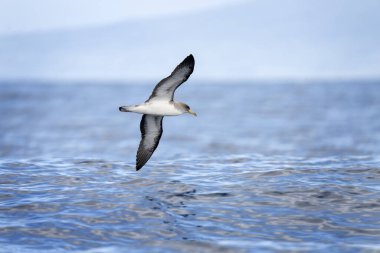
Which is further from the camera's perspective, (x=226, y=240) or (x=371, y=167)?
(x=371, y=167)

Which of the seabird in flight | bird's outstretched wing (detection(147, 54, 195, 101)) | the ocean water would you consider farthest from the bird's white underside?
the ocean water

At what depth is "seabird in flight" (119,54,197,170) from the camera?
16.0m

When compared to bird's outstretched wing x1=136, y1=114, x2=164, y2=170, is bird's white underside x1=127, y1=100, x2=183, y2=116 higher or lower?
higher

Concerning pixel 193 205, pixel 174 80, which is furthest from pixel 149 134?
pixel 193 205

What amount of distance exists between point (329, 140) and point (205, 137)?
389 inches

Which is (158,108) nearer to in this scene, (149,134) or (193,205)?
(149,134)

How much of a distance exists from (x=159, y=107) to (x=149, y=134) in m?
1.57

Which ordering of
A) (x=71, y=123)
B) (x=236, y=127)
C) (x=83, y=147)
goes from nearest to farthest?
(x=83, y=147)
(x=236, y=127)
(x=71, y=123)

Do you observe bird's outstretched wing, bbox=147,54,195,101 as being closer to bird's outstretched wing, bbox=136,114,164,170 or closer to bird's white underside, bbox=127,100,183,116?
bird's white underside, bbox=127,100,183,116

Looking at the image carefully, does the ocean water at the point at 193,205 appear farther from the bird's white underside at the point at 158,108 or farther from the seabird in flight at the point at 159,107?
the bird's white underside at the point at 158,108

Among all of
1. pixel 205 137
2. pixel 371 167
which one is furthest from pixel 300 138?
pixel 371 167

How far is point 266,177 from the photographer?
18.5 metres

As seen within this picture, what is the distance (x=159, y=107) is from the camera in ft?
56.4

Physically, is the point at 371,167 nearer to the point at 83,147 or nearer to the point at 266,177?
the point at 266,177
